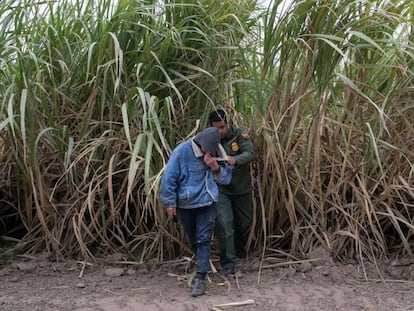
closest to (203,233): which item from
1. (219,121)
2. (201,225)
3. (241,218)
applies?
(201,225)

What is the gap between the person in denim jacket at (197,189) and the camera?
14.2 ft

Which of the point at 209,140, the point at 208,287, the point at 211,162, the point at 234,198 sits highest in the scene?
the point at 209,140

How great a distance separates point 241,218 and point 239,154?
0.52m

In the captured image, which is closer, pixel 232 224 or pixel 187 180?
pixel 187 180

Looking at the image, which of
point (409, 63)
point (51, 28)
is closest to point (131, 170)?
point (51, 28)

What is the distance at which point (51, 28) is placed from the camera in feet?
17.0

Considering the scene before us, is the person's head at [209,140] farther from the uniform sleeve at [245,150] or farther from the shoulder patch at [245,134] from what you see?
the shoulder patch at [245,134]

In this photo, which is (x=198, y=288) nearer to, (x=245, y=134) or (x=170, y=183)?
(x=170, y=183)

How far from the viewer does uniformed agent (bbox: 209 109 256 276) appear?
474 centimetres

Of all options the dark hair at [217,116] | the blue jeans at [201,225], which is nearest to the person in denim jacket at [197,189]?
the blue jeans at [201,225]

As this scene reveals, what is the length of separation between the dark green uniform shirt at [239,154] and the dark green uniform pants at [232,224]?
5 cm

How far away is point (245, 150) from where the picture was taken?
480 centimetres

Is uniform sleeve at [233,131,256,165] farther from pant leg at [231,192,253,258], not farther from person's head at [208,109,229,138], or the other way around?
pant leg at [231,192,253,258]

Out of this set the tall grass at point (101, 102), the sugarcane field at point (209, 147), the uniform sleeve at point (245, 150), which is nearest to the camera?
the sugarcane field at point (209, 147)
